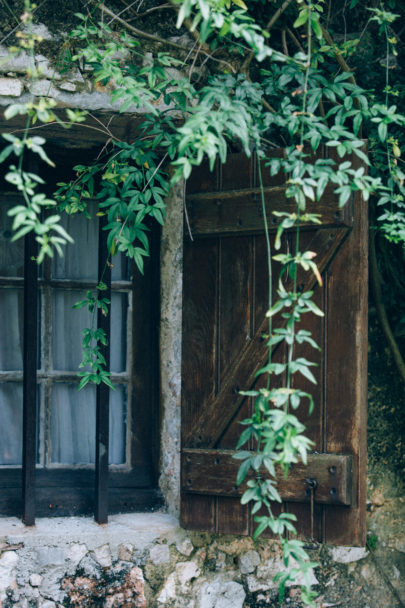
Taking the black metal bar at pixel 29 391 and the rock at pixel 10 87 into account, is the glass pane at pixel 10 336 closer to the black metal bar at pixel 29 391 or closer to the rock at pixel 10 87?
the black metal bar at pixel 29 391

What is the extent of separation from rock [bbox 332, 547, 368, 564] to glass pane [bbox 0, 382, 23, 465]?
1.29 metres

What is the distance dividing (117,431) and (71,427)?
186 millimetres

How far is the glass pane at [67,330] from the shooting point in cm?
294

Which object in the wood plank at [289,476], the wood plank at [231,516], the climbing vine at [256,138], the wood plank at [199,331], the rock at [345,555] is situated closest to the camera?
the climbing vine at [256,138]

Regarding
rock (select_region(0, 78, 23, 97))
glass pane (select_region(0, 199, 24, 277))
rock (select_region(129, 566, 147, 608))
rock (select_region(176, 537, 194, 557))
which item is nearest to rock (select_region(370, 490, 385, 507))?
rock (select_region(176, 537, 194, 557))

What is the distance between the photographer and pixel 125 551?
2.65m

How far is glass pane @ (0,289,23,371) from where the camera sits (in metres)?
2.88

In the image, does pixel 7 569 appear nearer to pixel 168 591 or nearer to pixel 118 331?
pixel 168 591

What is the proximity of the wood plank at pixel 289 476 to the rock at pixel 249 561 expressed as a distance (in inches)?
15.1

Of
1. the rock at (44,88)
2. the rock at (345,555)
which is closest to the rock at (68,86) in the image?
the rock at (44,88)

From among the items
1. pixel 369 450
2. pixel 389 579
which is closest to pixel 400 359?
pixel 369 450

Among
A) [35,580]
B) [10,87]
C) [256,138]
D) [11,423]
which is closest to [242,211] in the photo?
[256,138]

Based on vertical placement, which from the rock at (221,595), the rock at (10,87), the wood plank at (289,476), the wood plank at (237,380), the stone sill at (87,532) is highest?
the rock at (10,87)

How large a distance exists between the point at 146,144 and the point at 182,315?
2.05 feet
